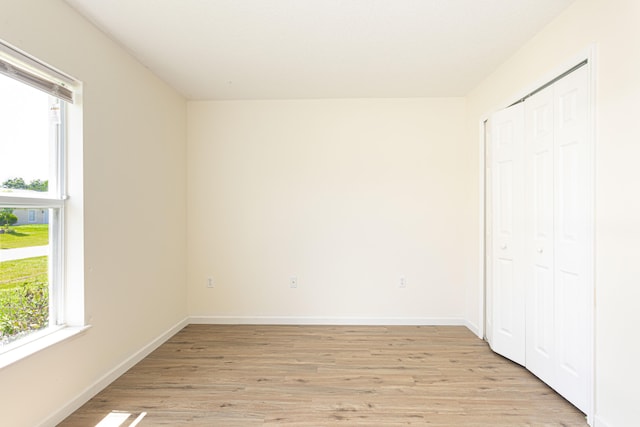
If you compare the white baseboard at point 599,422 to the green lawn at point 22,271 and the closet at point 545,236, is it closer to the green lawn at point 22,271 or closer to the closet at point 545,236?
the closet at point 545,236

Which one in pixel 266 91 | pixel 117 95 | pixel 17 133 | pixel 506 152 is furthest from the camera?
pixel 266 91

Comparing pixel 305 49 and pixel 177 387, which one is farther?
pixel 305 49

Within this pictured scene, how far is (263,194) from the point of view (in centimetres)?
378

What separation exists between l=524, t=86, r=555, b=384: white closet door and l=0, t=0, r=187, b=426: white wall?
10.7ft

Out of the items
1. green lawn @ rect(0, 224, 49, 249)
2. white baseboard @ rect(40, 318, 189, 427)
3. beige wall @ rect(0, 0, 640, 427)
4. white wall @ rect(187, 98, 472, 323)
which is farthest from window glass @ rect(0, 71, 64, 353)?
white wall @ rect(187, 98, 472, 323)

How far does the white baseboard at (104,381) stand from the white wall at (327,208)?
0.72 m

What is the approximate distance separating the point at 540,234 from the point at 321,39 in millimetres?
2232

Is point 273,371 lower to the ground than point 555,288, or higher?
lower

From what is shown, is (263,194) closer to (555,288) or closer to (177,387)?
(177,387)

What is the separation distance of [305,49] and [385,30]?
649mm

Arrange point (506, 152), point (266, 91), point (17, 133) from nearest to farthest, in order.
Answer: point (17, 133) < point (506, 152) < point (266, 91)

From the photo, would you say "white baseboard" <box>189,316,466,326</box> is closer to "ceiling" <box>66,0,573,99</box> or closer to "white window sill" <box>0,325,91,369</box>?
"white window sill" <box>0,325,91,369</box>

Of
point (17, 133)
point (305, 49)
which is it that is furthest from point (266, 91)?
point (17, 133)

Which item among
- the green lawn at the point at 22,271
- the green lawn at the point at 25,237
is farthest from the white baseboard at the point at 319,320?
the green lawn at the point at 25,237
